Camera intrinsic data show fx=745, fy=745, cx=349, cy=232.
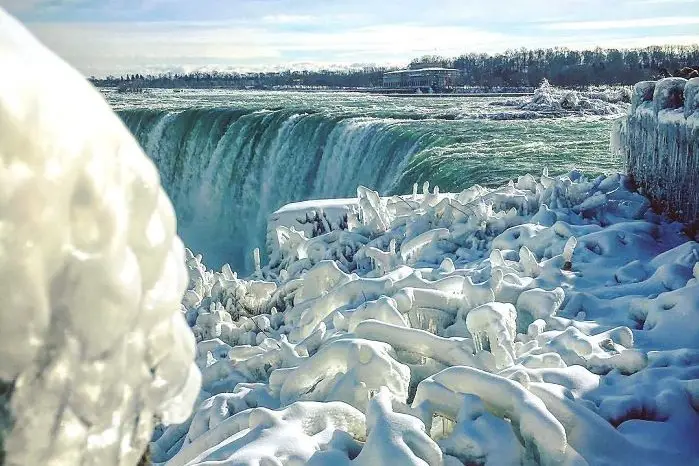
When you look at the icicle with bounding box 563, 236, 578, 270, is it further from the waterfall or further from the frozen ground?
the waterfall

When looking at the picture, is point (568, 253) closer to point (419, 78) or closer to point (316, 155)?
point (316, 155)

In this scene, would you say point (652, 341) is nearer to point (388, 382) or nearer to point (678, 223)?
point (388, 382)

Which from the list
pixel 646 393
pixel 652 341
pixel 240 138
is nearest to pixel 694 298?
pixel 652 341

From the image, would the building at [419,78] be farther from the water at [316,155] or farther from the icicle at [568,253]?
the icicle at [568,253]

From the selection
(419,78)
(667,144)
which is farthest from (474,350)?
(419,78)

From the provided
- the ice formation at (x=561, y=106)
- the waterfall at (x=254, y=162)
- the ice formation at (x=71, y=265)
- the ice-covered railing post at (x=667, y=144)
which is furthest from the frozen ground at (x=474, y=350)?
the ice formation at (x=561, y=106)

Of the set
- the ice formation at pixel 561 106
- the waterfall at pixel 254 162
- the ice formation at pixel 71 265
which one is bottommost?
the waterfall at pixel 254 162
